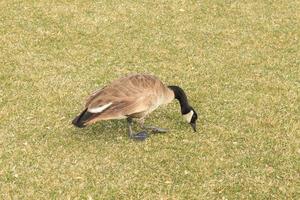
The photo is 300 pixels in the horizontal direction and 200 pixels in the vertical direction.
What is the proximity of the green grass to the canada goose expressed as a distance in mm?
895

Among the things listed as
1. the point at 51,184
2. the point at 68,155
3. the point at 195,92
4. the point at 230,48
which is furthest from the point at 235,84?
the point at 51,184

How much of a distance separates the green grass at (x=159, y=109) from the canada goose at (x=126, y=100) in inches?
35.2

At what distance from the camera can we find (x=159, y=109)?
13250 millimetres

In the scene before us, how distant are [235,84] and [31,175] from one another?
6.77m

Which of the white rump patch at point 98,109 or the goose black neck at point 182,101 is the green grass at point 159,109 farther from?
the white rump patch at point 98,109

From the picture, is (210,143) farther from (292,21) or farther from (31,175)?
(292,21)

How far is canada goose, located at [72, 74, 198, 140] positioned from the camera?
10445 mm

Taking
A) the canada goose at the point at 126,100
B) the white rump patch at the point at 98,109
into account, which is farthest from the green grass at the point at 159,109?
the white rump patch at the point at 98,109

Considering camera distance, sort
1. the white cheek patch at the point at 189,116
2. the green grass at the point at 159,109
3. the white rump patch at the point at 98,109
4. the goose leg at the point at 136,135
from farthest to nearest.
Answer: the white cheek patch at the point at 189,116 < the goose leg at the point at 136,135 < the white rump patch at the point at 98,109 < the green grass at the point at 159,109

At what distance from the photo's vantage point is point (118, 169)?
10500mm

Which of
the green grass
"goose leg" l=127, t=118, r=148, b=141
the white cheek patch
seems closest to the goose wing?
"goose leg" l=127, t=118, r=148, b=141

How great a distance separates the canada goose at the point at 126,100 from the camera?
10445mm

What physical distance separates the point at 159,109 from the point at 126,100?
105 inches

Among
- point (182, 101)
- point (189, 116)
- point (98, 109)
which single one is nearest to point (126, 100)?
point (98, 109)
